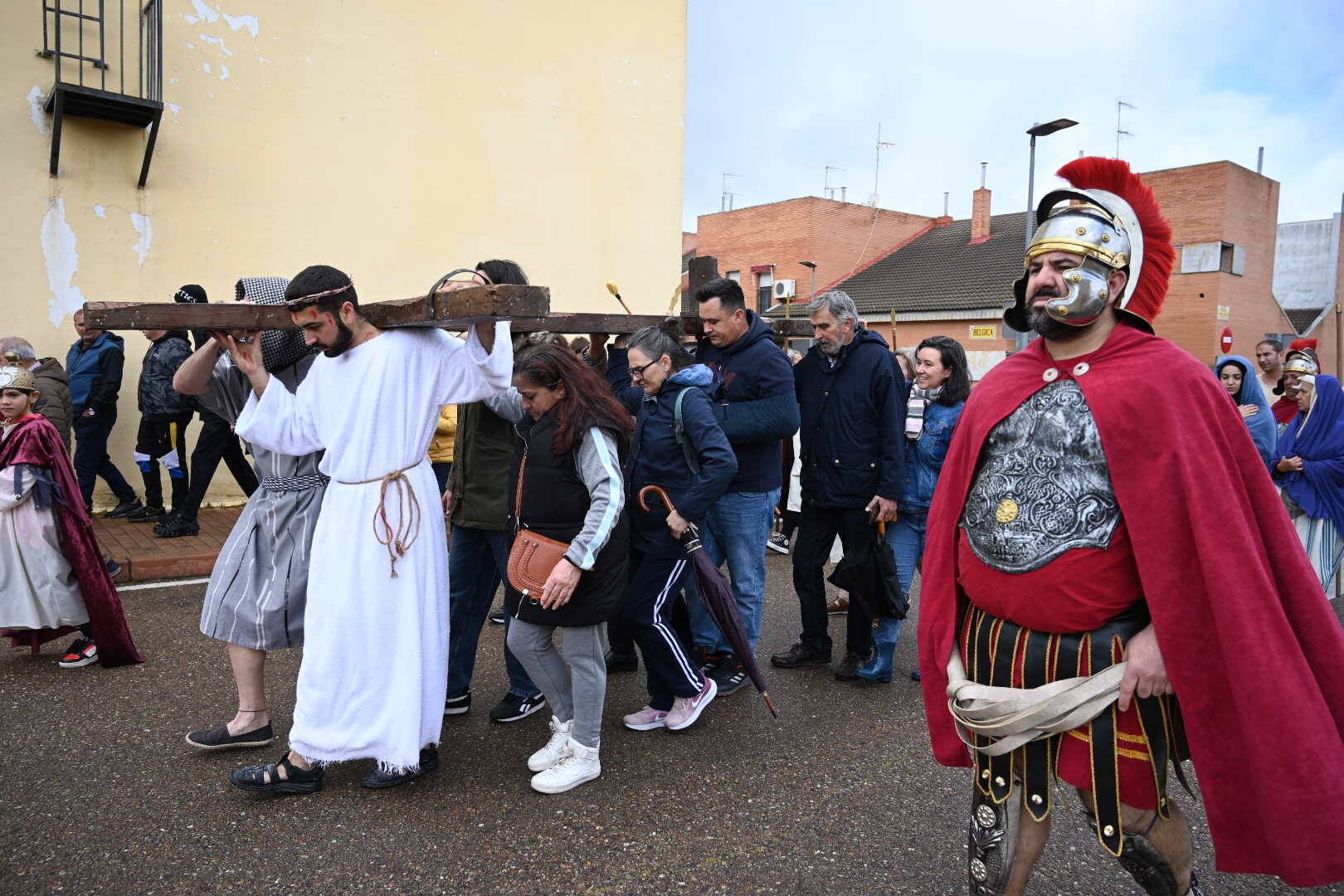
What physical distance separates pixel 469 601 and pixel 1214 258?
89.8 feet

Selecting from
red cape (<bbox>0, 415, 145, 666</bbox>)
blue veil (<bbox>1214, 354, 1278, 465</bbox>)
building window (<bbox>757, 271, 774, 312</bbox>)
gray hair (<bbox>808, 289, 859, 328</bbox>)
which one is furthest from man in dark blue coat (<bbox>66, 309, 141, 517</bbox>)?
building window (<bbox>757, 271, 774, 312</bbox>)

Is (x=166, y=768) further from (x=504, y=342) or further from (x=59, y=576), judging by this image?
(x=504, y=342)

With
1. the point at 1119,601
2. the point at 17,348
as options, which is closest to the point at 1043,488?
the point at 1119,601

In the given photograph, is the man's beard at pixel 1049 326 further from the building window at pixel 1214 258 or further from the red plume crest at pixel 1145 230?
the building window at pixel 1214 258

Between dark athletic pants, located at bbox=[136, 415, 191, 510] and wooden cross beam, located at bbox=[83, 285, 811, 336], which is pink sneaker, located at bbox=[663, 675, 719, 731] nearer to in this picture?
wooden cross beam, located at bbox=[83, 285, 811, 336]

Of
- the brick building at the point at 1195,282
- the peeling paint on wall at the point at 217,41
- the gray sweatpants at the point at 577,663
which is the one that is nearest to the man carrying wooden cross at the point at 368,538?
the gray sweatpants at the point at 577,663

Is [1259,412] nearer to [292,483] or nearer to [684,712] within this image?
[684,712]

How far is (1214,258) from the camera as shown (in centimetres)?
2581

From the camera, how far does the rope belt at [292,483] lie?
381 cm

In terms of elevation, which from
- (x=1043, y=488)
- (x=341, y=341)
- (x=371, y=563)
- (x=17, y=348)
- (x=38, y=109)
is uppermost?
(x=38, y=109)

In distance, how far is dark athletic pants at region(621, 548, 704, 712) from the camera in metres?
4.12

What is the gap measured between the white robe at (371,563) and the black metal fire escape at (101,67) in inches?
230

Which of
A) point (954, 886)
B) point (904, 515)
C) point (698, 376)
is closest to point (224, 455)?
point (698, 376)

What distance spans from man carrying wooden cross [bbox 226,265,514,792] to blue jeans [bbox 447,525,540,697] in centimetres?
77
